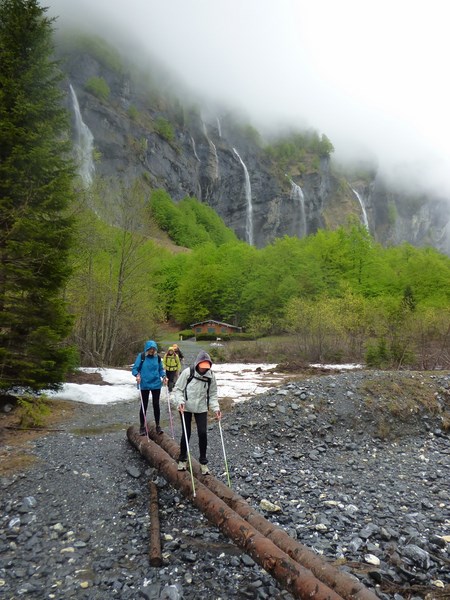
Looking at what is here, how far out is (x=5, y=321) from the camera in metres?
10.3

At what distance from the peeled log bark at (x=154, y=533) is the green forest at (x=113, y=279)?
575cm

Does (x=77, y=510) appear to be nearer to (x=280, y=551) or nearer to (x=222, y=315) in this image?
(x=280, y=551)

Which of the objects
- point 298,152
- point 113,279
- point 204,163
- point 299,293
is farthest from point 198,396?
point 298,152

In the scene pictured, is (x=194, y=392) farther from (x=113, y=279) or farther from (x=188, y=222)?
(x=188, y=222)

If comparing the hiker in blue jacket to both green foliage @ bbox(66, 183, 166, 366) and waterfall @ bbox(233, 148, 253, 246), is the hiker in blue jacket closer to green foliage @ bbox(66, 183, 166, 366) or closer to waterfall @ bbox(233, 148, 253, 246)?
green foliage @ bbox(66, 183, 166, 366)

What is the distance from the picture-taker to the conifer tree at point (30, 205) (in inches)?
406

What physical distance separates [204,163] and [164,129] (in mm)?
16273

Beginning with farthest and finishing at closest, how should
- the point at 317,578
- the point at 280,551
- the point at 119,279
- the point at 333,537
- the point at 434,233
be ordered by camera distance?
1. the point at 434,233
2. the point at 119,279
3. the point at 333,537
4. the point at 280,551
5. the point at 317,578

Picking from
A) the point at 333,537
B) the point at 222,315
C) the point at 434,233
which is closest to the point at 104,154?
the point at 222,315

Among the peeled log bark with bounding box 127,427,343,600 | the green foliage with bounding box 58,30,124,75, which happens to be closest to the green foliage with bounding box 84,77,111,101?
the green foliage with bounding box 58,30,124,75

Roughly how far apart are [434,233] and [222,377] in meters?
192

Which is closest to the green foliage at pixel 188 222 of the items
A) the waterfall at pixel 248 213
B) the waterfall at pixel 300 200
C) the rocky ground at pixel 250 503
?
the waterfall at pixel 248 213

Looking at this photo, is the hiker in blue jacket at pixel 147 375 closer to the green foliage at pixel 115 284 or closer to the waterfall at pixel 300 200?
the green foliage at pixel 115 284

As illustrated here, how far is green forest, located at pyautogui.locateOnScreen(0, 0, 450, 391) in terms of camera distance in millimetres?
10664
